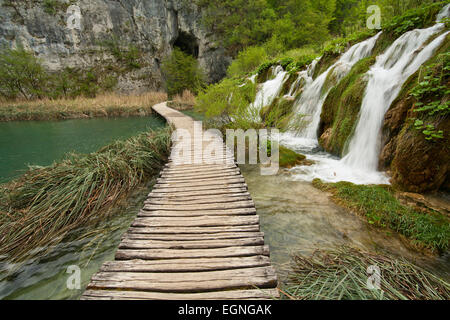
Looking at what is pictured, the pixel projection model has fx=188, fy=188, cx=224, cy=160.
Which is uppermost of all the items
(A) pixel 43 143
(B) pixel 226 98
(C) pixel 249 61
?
(C) pixel 249 61

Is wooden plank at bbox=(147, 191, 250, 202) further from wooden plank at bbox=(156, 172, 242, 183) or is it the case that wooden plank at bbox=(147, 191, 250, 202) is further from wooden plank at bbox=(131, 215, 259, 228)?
wooden plank at bbox=(156, 172, 242, 183)

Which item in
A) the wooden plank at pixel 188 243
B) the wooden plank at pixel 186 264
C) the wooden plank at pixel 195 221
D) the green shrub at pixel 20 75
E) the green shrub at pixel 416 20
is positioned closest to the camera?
the wooden plank at pixel 186 264

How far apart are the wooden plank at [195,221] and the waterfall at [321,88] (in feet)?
15.2

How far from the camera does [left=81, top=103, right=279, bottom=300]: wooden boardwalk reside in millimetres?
1537

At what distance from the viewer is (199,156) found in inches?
195

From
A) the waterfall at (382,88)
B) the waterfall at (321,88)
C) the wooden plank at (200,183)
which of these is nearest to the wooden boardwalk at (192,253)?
the wooden plank at (200,183)

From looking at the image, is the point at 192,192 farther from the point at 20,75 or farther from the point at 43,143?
the point at 20,75

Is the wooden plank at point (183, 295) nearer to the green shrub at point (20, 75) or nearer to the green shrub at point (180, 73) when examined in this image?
the green shrub at point (180, 73)

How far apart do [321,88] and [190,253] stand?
6.85 metres

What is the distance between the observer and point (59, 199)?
3.12 metres

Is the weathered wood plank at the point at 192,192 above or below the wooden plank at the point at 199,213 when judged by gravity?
above

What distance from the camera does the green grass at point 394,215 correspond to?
225 cm

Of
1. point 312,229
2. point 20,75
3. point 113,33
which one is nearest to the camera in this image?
point 312,229

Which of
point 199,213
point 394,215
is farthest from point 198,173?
point 394,215
